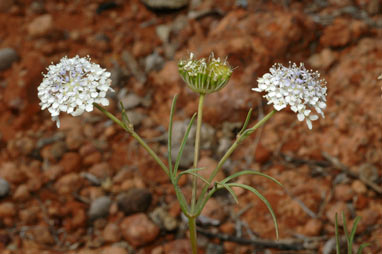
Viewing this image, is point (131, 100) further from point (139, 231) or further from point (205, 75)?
point (205, 75)

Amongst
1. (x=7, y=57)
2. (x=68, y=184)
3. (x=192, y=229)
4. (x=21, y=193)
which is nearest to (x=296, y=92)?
(x=192, y=229)

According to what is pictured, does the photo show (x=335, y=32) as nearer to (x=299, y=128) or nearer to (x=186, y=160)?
(x=299, y=128)

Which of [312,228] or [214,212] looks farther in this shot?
[214,212]

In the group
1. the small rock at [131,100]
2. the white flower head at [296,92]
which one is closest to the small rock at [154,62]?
the small rock at [131,100]

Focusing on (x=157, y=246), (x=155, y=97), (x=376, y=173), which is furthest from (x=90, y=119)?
(x=376, y=173)

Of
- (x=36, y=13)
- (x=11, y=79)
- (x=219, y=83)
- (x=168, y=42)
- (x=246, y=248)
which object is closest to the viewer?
(x=219, y=83)

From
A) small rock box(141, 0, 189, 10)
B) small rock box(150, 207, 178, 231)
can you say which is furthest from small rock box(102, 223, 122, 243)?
small rock box(141, 0, 189, 10)
